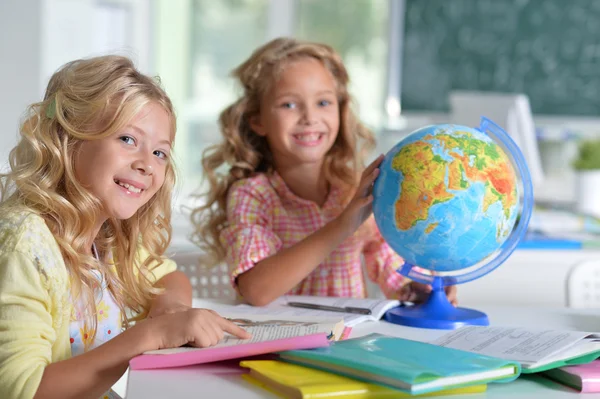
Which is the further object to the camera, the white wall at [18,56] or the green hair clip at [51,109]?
the white wall at [18,56]

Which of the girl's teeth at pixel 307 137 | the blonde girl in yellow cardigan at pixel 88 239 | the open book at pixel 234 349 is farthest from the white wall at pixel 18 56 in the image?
the open book at pixel 234 349

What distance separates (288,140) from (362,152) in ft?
1.03

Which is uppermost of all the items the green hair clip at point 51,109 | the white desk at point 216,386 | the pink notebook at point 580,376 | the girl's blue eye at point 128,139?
the green hair clip at point 51,109

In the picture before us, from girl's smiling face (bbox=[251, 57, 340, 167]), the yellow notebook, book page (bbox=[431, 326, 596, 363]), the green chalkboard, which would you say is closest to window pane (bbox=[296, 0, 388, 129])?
the green chalkboard

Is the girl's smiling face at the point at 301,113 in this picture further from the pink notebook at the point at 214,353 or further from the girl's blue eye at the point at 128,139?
the pink notebook at the point at 214,353

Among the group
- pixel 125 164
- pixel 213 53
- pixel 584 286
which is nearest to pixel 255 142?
pixel 125 164

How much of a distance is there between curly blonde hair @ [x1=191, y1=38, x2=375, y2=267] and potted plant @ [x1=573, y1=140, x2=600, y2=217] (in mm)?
2169

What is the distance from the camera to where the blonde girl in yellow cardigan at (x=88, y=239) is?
132 centimetres

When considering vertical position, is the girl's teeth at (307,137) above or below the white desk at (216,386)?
above

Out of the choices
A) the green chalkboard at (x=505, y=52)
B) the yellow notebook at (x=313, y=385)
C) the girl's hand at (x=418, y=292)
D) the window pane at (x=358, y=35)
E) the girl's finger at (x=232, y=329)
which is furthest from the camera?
the window pane at (x=358, y=35)

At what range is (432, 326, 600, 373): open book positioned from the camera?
1.32 m

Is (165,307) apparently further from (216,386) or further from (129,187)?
(216,386)

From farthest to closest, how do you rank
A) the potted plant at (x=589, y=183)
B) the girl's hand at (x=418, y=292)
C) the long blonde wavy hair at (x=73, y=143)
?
1. the potted plant at (x=589, y=183)
2. the girl's hand at (x=418, y=292)
3. the long blonde wavy hair at (x=73, y=143)

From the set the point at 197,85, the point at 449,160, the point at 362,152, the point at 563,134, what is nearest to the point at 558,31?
the point at 563,134
